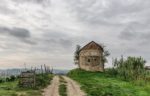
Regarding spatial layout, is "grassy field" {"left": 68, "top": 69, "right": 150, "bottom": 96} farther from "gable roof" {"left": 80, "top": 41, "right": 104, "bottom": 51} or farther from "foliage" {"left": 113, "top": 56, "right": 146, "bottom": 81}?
"gable roof" {"left": 80, "top": 41, "right": 104, "bottom": 51}

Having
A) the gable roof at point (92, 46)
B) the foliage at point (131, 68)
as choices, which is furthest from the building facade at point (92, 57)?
the foliage at point (131, 68)

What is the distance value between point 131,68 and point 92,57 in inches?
1000

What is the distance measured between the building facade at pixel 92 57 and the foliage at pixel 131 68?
14.1 m

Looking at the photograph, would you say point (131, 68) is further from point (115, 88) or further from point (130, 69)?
point (115, 88)

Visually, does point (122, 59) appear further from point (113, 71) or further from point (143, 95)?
point (143, 95)

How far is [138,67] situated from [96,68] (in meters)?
27.1

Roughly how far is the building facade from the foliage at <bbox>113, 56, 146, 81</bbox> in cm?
1412

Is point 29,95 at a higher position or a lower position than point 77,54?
lower

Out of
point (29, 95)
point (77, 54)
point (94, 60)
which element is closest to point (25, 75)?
point (29, 95)

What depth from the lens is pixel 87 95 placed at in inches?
1622

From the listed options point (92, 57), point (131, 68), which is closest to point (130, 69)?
point (131, 68)

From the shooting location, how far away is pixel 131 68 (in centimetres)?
8556

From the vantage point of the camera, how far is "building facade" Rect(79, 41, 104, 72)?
109094mm

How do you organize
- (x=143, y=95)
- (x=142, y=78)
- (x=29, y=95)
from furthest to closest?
(x=142, y=78)
(x=143, y=95)
(x=29, y=95)
